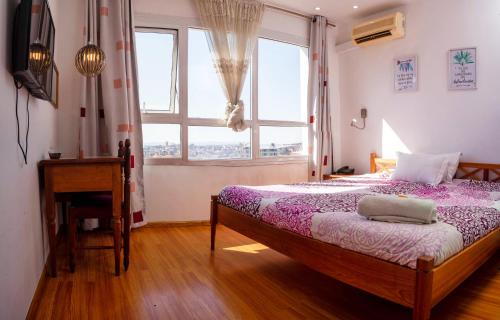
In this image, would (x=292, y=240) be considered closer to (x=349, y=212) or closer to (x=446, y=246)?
(x=349, y=212)

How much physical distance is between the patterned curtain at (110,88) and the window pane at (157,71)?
221 millimetres

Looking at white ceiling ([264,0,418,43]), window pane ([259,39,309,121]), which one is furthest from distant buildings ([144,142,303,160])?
white ceiling ([264,0,418,43])

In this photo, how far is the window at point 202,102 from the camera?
378cm

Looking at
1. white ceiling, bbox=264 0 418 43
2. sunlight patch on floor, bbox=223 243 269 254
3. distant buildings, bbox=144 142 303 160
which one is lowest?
sunlight patch on floor, bbox=223 243 269 254

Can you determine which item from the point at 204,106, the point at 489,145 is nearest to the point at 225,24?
the point at 204,106

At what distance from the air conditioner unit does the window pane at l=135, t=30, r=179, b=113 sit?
226 centimetres

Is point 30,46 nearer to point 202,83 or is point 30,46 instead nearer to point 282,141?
point 202,83

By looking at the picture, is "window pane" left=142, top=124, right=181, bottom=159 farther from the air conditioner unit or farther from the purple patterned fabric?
the purple patterned fabric

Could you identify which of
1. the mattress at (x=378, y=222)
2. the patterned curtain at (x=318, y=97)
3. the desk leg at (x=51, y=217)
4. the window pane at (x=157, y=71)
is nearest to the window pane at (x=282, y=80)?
the patterned curtain at (x=318, y=97)

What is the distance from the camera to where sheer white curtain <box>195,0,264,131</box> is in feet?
12.6

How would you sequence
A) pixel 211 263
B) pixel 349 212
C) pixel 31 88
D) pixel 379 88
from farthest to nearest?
1. pixel 379 88
2. pixel 211 263
3. pixel 349 212
4. pixel 31 88

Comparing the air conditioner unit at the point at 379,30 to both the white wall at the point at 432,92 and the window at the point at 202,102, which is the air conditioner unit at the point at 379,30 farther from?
the window at the point at 202,102

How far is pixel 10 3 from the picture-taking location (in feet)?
4.93

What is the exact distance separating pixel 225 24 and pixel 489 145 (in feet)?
9.92
